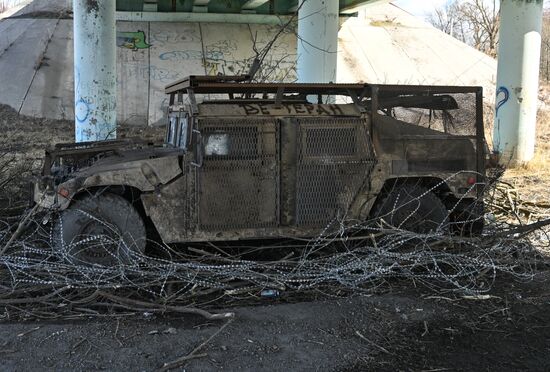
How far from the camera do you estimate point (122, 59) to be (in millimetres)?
24594

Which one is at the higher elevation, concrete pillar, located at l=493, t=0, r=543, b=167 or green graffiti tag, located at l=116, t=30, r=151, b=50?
green graffiti tag, located at l=116, t=30, r=151, b=50

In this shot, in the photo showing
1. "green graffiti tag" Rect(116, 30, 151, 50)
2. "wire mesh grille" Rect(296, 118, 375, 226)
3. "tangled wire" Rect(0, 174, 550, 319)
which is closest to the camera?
"tangled wire" Rect(0, 174, 550, 319)

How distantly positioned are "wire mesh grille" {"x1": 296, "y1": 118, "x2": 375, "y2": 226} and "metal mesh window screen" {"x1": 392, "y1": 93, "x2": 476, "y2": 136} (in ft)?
2.37

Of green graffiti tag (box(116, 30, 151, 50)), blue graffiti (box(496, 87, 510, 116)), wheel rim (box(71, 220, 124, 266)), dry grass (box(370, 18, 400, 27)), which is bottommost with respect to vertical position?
wheel rim (box(71, 220, 124, 266))

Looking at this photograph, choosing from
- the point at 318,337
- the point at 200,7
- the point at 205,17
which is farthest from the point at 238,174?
the point at 205,17

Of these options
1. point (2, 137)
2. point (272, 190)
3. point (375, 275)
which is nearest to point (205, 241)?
point (272, 190)

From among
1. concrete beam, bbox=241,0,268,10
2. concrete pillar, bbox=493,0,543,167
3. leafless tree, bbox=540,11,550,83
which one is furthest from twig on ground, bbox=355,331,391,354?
leafless tree, bbox=540,11,550,83

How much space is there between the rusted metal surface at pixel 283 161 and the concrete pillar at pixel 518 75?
8.86 metres

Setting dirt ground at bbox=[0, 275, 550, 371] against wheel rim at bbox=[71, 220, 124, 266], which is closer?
dirt ground at bbox=[0, 275, 550, 371]

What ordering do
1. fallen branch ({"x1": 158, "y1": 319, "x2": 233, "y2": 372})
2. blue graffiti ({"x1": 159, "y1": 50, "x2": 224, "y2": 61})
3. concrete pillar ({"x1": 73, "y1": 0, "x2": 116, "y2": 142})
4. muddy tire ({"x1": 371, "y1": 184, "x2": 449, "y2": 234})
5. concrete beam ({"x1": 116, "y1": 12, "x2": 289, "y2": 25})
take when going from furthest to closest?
concrete beam ({"x1": 116, "y1": 12, "x2": 289, "y2": 25})
blue graffiti ({"x1": 159, "y1": 50, "x2": 224, "y2": 61})
concrete pillar ({"x1": 73, "y1": 0, "x2": 116, "y2": 142})
muddy tire ({"x1": 371, "y1": 184, "x2": 449, "y2": 234})
fallen branch ({"x1": 158, "y1": 319, "x2": 233, "y2": 372})

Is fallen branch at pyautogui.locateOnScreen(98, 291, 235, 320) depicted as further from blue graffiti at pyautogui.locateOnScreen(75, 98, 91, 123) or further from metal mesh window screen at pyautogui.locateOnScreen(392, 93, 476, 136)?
blue graffiti at pyautogui.locateOnScreen(75, 98, 91, 123)

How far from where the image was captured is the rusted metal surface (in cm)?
561

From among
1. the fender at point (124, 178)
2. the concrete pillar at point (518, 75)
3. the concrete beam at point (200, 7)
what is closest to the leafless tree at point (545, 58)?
the concrete beam at point (200, 7)

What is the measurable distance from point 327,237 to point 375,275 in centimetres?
70
